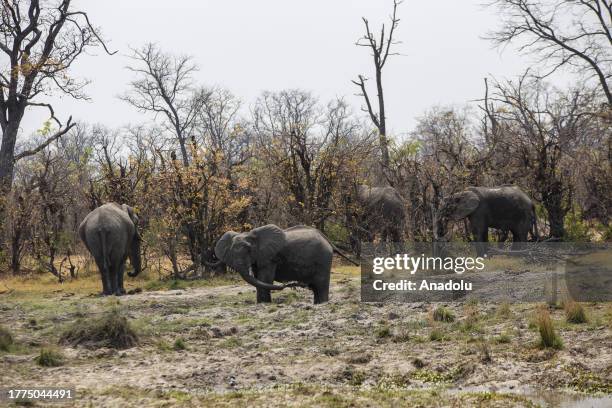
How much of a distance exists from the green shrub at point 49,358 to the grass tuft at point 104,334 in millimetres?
769

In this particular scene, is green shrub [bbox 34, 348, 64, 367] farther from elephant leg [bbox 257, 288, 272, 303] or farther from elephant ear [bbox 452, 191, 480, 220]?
elephant ear [bbox 452, 191, 480, 220]

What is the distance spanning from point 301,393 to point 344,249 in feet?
48.8

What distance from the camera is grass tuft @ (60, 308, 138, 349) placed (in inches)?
435

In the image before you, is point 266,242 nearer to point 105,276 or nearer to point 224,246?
point 224,246

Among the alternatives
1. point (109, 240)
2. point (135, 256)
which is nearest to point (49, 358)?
point (109, 240)

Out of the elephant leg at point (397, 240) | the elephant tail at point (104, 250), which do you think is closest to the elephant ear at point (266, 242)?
the elephant tail at point (104, 250)

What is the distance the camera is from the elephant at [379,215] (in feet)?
72.6

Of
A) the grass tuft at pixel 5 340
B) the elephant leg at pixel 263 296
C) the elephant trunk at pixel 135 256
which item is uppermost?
the elephant trunk at pixel 135 256

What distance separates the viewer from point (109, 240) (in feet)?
55.4

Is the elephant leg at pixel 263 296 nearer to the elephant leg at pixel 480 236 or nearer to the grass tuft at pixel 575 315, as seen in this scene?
the grass tuft at pixel 575 315

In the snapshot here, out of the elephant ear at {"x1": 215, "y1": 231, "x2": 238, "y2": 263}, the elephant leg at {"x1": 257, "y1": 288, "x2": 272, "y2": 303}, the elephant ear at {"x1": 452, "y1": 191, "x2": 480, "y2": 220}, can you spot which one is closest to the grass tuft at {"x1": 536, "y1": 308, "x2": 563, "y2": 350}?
the elephant leg at {"x1": 257, "y1": 288, "x2": 272, "y2": 303}

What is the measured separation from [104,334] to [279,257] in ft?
13.8

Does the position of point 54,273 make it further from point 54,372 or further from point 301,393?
point 301,393

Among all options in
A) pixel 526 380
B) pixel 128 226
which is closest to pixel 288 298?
pixel 128 226
